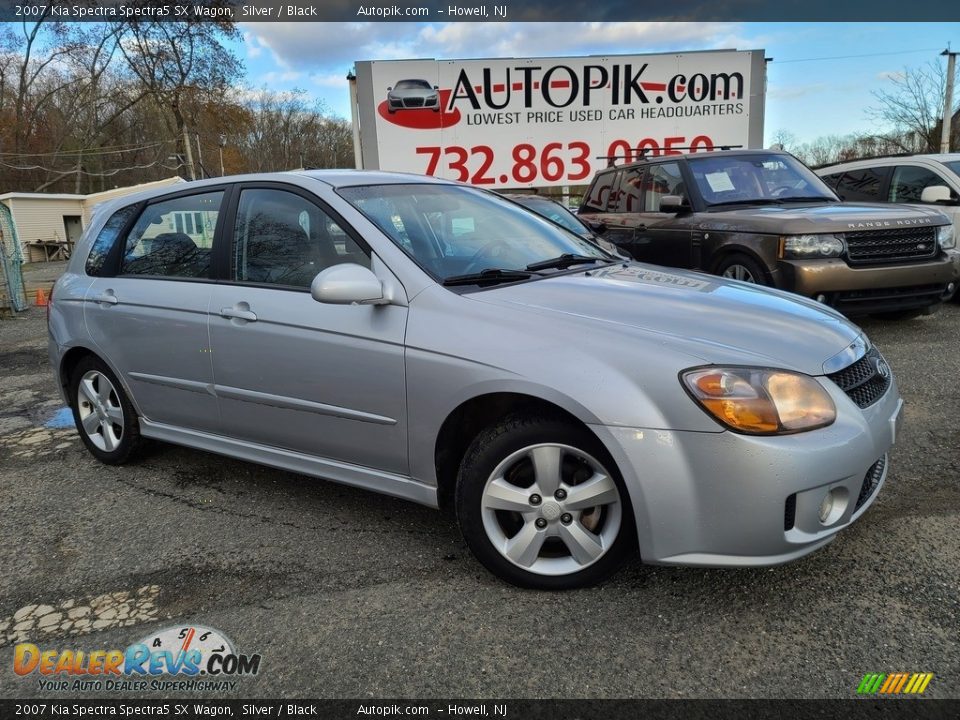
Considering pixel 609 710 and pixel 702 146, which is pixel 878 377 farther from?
pixel 702 146

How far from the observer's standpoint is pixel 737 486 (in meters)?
2.21

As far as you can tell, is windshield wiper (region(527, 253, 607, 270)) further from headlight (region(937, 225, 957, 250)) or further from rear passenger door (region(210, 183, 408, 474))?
headlight (region(937, 225, 957, 250))

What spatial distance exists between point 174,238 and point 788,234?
465cm

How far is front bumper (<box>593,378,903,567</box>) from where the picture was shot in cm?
220

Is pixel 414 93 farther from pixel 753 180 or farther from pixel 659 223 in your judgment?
pixel 753 180

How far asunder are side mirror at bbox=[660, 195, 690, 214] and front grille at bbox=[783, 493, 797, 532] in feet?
15.9

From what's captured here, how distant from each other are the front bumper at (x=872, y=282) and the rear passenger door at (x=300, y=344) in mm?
4167

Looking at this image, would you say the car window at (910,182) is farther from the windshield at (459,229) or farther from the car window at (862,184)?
the windshield at (459,229)

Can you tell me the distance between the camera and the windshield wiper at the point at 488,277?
2850 millimetres

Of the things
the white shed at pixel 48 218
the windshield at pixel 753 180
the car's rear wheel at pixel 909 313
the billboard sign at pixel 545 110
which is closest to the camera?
the car's rear wheel at pixel 909 313

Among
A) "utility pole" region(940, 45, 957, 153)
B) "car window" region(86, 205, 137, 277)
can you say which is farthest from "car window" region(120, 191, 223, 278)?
"utility pole" region(940, 45, 957, 153)

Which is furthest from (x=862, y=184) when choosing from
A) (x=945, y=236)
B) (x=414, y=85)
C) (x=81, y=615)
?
(x=81, y=615)

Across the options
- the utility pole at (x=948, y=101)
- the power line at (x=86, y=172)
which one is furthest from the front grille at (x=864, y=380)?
the power line at (x=86, y=172)

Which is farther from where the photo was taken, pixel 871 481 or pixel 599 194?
pixel 599 194
